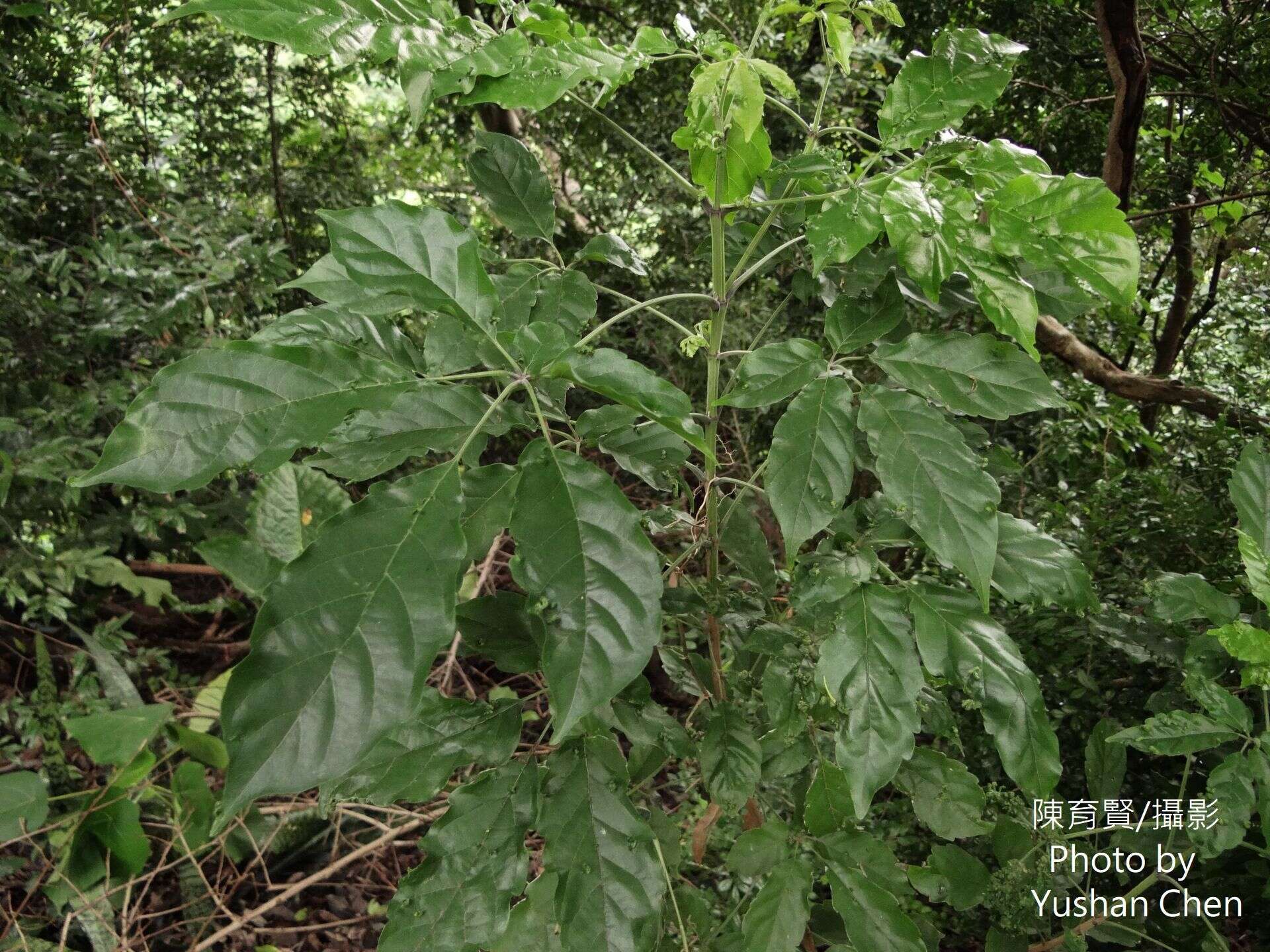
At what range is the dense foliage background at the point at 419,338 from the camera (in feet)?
4.78

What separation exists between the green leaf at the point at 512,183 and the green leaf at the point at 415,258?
0.26 metres

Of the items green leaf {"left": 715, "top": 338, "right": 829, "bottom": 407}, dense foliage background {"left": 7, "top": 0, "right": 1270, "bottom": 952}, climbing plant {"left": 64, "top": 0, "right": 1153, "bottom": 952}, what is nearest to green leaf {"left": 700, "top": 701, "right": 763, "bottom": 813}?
climbing plant {"left": 64, "top": 0, "right": 1153, "bottom": 952}

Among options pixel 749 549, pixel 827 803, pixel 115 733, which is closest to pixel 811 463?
pixel 749 549

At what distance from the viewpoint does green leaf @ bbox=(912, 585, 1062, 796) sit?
74 cm

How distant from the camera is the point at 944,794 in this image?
93 centimetres

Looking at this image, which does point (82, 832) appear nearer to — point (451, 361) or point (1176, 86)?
point (451, 361)

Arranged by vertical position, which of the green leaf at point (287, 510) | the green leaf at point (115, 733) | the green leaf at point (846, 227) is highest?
the green leaf at point (846, 227)

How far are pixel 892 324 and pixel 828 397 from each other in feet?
0.43

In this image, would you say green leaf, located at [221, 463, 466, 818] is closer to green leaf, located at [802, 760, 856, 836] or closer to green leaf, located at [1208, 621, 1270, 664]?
green leaf, located at [802, 760, 856, 836]

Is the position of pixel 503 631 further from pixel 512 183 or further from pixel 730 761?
pixel 512 183

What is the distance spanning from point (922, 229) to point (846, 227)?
61 millimetres

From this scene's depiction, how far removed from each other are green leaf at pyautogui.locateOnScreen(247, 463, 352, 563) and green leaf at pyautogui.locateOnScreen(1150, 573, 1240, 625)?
3.33 feet

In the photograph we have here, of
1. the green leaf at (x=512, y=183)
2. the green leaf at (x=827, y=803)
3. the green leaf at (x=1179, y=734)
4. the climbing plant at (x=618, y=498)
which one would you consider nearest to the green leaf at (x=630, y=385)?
the climbing plant at (x=618, y=498)

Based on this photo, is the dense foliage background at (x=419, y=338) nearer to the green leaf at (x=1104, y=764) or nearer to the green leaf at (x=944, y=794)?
the green leaf at (x=1104, y=764)
